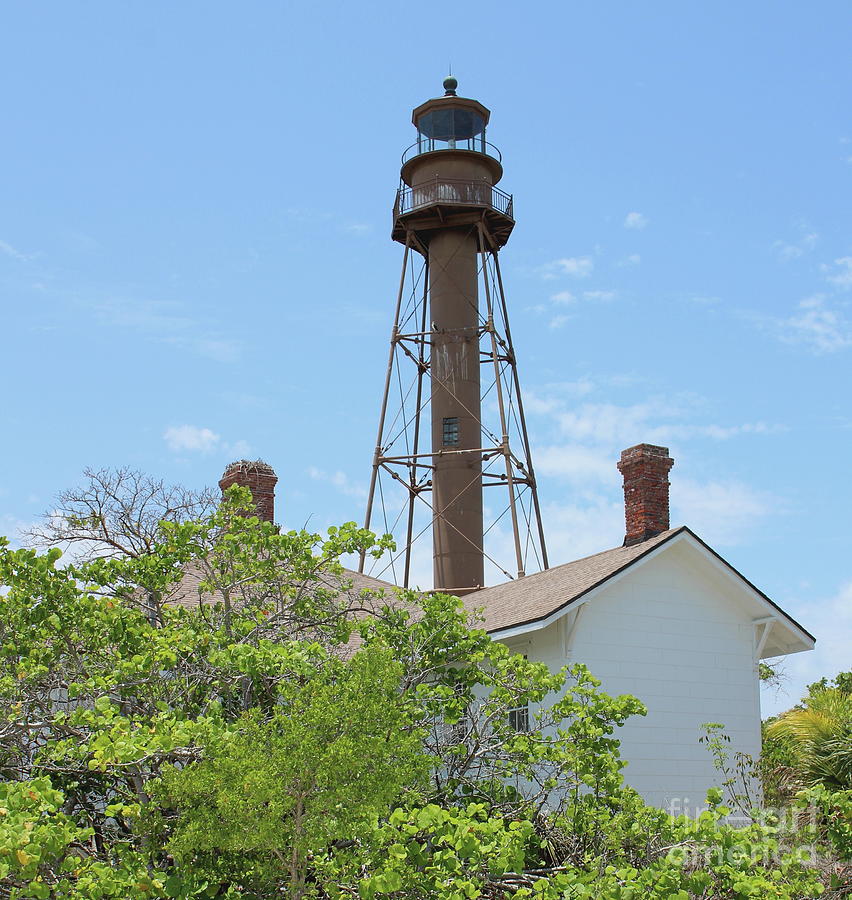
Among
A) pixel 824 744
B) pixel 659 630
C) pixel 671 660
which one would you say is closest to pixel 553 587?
pixel 659 630

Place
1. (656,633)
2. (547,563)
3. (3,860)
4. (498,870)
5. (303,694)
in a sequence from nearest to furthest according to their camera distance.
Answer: (3,860), (498,870), (303,694), (656,633), (547,563)

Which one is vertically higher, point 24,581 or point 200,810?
point 24,581

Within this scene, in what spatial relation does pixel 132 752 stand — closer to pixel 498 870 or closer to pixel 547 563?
pixel 498 870

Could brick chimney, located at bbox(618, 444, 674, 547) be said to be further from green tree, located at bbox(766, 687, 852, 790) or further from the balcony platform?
the balcony platform

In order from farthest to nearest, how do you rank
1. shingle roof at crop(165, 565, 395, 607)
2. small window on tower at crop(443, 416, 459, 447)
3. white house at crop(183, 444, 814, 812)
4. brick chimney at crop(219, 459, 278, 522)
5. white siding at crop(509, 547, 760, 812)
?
small window on tower at crop(443, 416, 459, 447), brick chimney at crop(219, 459, 278, 522), white siding at crop(509, 547, 760, 812), white house at crop(183, 444, 814, 812), shingle roof at crop(165, 565, 395, 607)

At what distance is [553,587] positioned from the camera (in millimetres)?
19656

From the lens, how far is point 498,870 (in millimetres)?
9758

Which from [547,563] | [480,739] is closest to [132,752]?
[480,739]

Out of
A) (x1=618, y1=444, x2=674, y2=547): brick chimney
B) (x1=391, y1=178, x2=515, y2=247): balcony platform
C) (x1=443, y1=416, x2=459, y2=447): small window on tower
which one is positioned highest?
(x1=391, y1=178, x2=515, y2=247): balcony platform

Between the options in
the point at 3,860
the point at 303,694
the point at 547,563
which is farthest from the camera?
the point at 547,563

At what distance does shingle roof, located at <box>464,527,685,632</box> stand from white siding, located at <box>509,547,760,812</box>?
1.20ft

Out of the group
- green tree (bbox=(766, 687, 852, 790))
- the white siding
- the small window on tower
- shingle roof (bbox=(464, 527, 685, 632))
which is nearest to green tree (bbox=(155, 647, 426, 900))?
shingle roof (bbox=(464, 527, 685, 632))

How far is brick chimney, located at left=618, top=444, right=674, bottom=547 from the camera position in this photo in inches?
801

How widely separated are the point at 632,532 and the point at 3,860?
13502 millimetres
